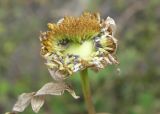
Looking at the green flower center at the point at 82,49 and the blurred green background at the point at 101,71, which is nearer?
the green flower center at the point at 82,49

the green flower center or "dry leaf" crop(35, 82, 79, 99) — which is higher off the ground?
the green flower center

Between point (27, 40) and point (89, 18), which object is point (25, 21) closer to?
point (27, 40)

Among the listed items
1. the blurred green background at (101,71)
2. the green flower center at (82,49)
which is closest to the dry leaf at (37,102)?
the green flower center at (82,49)

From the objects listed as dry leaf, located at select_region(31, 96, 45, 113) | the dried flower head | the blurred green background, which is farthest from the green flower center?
the blurred green background

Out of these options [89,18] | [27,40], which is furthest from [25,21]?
[89,18]

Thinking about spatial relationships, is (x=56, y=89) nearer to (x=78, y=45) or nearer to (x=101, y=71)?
(x=78, y=45)

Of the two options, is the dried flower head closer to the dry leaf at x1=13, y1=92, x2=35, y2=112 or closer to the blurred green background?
the dry leaf at x1=13, y1=92, x2=35, y2=112

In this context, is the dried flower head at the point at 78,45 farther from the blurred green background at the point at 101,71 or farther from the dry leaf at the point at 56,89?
the blurred green background at the point at 101,71
